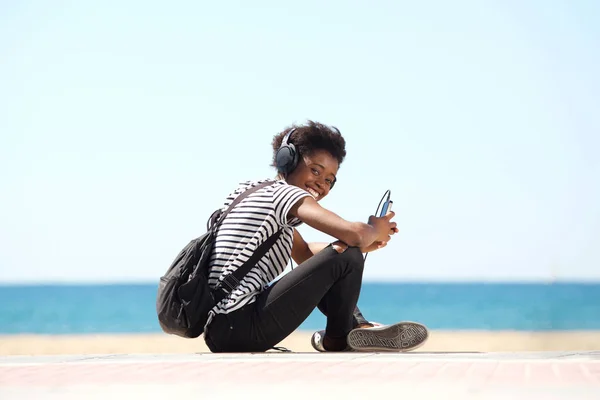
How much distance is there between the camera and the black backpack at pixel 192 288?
396 cm

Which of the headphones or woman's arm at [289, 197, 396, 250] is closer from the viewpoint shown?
woman's arm at [289, 197, 396, 250]

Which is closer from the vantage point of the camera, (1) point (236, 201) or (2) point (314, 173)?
(1) point (236, 201)

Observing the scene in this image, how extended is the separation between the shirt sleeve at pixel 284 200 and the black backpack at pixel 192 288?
137 millimetres

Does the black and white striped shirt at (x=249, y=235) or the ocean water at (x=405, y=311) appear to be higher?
the ocean water at (x=405, y=311)

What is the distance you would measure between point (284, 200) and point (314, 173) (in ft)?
1.50

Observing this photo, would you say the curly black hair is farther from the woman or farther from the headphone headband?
the woman

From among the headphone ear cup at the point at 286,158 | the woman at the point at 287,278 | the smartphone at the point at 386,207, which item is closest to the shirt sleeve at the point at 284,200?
the woman at the point at 287,278

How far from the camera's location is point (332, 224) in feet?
12.8

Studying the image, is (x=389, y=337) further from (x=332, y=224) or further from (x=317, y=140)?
(x=317, y=140)

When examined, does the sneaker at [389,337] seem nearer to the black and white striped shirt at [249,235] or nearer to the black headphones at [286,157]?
the black and white striped shirt at [249,235]

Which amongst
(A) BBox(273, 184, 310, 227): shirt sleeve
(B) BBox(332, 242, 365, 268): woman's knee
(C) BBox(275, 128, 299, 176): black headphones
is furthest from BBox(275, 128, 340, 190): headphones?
(B) BBox(332, 242, 365, 268): woman's knee

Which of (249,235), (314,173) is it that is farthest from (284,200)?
(314,173)

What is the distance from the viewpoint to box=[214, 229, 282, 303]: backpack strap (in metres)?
4.04

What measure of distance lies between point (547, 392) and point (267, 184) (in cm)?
177
